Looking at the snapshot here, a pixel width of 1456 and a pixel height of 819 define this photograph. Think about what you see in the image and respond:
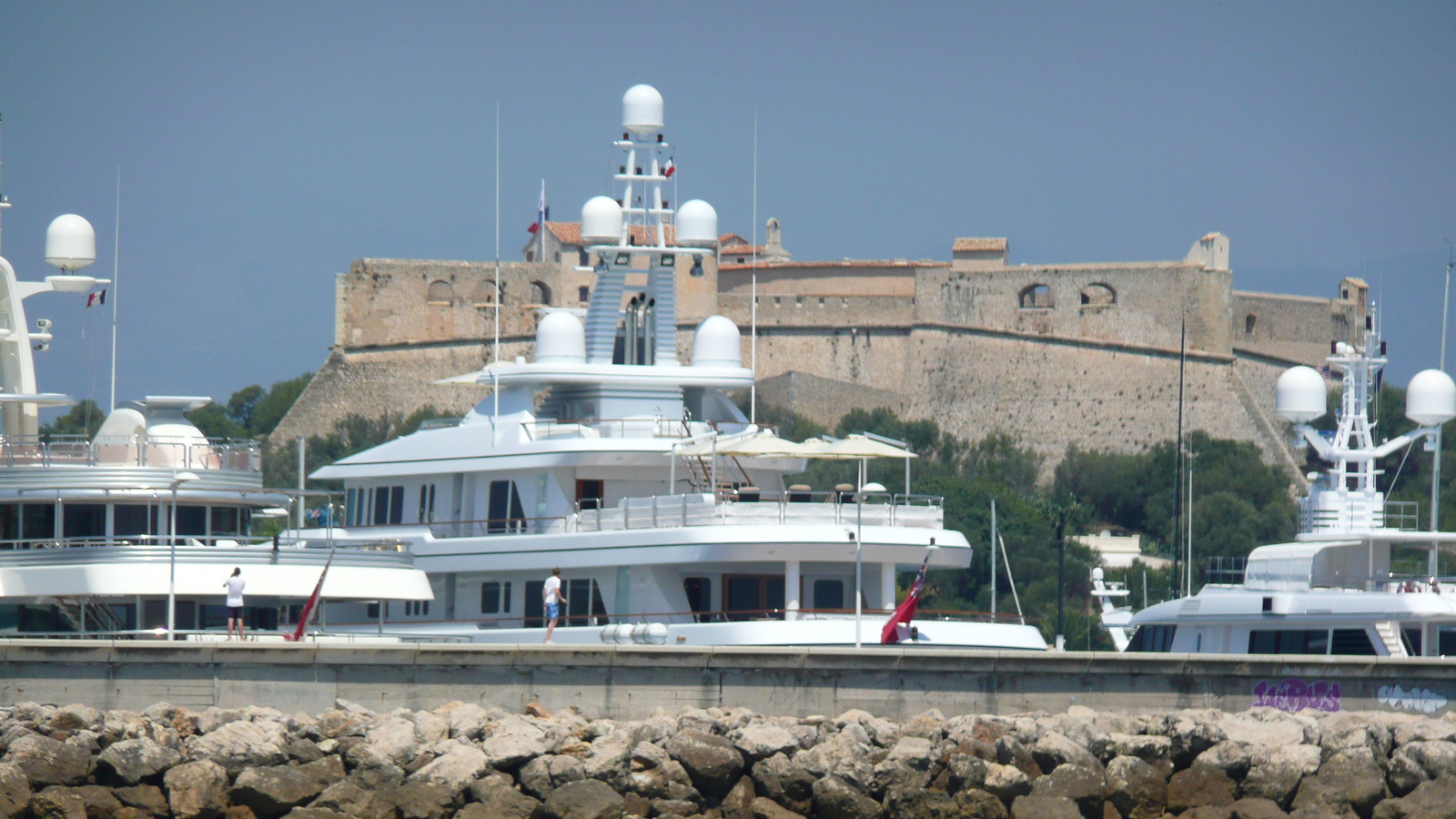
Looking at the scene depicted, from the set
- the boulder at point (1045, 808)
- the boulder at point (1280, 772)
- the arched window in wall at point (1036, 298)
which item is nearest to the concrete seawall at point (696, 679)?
the boulder at point (1280, 772)

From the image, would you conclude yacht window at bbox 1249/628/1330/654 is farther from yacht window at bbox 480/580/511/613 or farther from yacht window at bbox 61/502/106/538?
yacht window at bbox 61/502/106/538

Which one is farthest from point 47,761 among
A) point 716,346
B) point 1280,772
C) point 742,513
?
point 716,346

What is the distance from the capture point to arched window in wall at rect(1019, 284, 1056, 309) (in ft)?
237

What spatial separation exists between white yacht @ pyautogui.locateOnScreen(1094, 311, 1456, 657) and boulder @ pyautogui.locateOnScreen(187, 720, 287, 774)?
11476mm

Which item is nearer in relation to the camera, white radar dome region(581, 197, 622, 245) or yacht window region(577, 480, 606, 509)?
yacht window region(577, 480, 606, 509)

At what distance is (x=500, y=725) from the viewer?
52.4 ft

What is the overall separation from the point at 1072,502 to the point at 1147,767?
48.2 meters

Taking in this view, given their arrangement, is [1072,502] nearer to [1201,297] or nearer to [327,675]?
[1201,297]

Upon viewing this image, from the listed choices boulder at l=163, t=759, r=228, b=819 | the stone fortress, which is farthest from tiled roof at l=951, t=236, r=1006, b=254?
boulder at l=163, t=759, r=228, b=819

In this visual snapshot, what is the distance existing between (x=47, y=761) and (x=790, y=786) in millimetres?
5301

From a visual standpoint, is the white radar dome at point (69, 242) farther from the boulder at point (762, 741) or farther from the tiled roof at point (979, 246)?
the tiled roof at point (979, 246)

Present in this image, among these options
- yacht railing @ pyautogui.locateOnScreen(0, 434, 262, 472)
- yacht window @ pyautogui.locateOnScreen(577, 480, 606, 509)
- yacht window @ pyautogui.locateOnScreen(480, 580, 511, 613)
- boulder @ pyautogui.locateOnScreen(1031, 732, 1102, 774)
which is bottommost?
boulder @ pyautogui.locateOnScreen(1031, 732, 1102, 774)

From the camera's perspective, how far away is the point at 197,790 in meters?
15.1

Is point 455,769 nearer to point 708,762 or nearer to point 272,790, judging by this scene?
point 272,790
